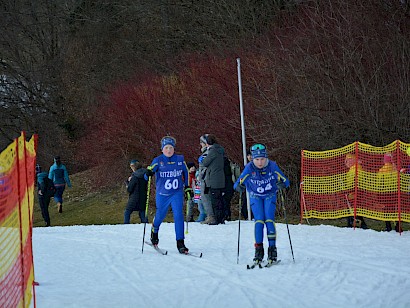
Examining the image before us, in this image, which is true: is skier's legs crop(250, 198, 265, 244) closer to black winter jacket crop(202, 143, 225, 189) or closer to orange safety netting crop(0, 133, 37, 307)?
orange safety netting crop(0, 133, 37, 307)

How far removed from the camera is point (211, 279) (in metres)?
8.80

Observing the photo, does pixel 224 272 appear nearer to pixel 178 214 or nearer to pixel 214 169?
pixel 178 214

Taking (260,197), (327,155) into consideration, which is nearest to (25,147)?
(260,197)

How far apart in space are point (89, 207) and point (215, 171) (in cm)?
1238

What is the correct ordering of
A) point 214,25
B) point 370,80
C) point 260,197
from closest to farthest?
point 260,197
point 370,80
point 214,25

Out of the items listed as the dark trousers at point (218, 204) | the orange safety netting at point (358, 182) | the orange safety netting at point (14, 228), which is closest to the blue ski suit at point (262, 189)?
the orange safety netting at point (14, 228)

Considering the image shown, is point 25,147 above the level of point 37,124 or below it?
below

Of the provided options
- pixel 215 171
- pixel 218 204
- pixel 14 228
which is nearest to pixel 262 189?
pixel 14 228

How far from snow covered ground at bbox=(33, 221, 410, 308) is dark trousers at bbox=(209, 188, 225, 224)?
1.69 metres

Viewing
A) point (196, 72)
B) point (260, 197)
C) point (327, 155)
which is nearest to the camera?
point (260, 197)

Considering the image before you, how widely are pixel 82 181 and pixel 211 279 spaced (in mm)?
23545

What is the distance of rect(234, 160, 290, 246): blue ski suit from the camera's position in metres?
9.95

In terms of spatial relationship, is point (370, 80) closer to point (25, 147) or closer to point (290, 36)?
point (290, 36)

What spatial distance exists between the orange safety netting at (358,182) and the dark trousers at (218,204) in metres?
1.84
